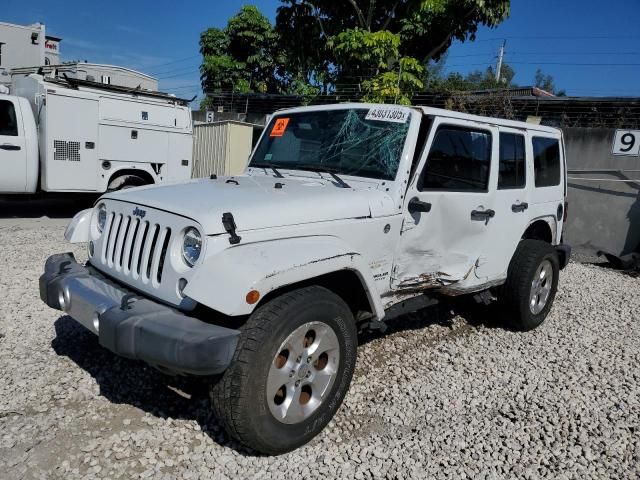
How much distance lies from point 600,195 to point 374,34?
213 inches

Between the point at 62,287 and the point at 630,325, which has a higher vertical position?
the point at 62,287

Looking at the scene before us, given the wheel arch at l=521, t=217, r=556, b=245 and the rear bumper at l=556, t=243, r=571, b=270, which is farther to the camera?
the rear bumper at l=556, t=243, r=571, b=270

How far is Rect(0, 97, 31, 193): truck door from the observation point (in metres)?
8.31

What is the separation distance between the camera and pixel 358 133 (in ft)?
12.2

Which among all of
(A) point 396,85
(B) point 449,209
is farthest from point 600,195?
(B) point 449,209

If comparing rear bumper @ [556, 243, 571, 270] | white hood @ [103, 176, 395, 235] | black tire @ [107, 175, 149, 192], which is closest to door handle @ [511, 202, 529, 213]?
rear bumper @ [556, 243, 571, 270]

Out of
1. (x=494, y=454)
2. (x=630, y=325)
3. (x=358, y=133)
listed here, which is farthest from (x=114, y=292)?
(x=630, y=325)

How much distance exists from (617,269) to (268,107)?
11.9 m

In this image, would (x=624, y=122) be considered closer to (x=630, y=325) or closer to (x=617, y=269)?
(x=617, y=269)

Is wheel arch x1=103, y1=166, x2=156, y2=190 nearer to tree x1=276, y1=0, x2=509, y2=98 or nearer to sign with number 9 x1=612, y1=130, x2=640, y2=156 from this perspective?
tree x1=276, y1=0, x2=509, y2=98

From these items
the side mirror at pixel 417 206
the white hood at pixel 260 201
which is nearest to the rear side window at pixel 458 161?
the side mirror at pixel 417 206

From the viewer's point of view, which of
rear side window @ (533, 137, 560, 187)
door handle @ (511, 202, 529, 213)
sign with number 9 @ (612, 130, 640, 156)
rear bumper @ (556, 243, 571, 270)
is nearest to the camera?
door handle @ (511, 202, 529, 213)

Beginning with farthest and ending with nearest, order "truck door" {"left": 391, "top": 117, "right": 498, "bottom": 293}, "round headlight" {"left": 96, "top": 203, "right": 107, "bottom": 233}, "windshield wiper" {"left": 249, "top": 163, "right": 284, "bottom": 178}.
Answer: "windshield wiper" {"left": 249, "top": 163, "right": 284, "bottom": 178} < "truck door" {"left": 391, "top": 117, "right": 498, "bottom": 293} < "round headlight" {"left": 96, "top": 203, "right": 107, "bottom": 233}

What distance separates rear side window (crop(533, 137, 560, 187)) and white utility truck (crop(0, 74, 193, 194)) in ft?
23.6
